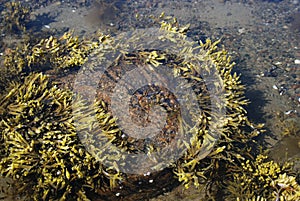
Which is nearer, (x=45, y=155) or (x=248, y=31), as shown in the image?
(x=45, y=155)

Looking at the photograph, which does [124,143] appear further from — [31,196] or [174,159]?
[31,196]

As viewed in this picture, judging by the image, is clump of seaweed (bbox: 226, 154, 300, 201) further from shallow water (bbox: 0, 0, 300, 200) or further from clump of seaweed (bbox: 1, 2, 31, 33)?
clump of seaweed (bbox: 1, 2, 31, 33)

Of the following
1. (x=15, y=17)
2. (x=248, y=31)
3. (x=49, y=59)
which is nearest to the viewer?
(x=49, y=59)

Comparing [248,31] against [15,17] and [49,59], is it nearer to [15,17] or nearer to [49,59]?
[49,59]

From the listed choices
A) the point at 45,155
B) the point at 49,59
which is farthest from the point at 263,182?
the point at 49,59

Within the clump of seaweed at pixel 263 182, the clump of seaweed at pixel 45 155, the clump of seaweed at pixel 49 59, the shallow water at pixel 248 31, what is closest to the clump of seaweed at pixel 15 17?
the shallow water at pixel 248 31

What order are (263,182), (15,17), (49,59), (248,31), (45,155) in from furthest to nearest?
(248,31) → (15,17) → (49,59) → (263,182) → (45,155)

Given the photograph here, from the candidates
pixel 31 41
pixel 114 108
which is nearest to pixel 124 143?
pixel 114 108

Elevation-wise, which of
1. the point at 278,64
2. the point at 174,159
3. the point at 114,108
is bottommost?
the point at 278,64
